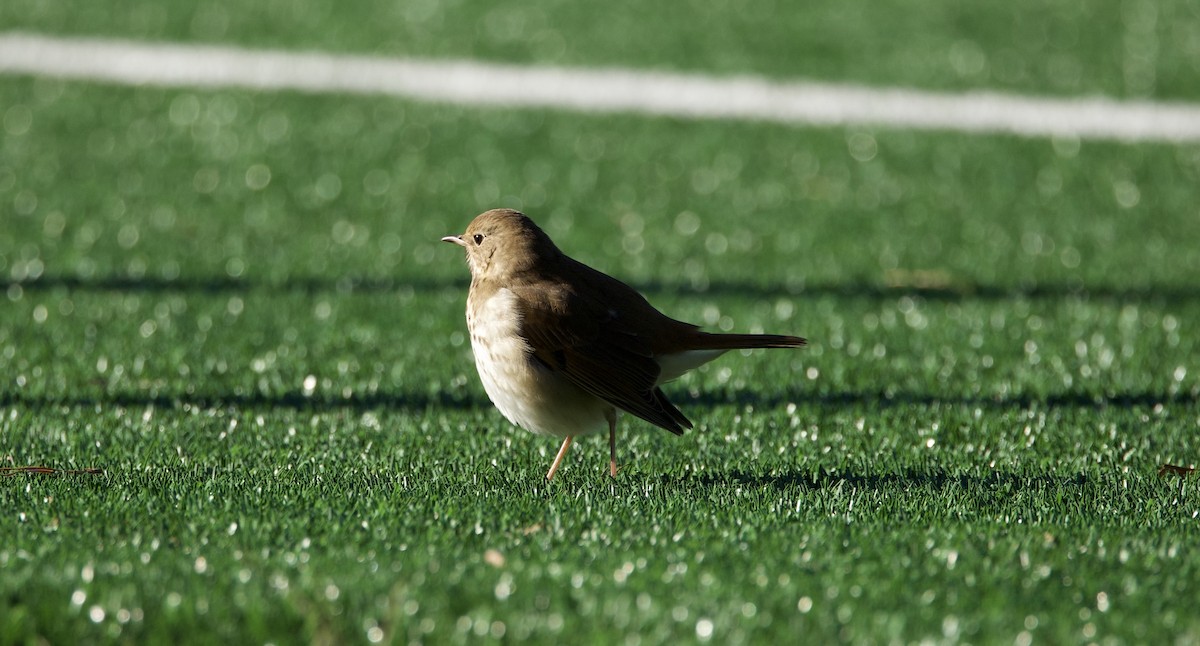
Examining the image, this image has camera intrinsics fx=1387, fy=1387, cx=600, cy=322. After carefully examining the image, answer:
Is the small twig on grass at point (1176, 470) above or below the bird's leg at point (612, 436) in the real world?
below

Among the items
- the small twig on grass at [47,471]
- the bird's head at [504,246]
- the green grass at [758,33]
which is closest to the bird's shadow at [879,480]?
the bird's head at [504,246]

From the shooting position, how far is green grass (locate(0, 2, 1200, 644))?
3.70m

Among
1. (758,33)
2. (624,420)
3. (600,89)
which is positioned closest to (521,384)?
(624,420)

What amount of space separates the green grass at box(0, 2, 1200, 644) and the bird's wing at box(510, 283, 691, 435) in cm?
32

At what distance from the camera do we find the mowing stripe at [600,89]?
1176cm

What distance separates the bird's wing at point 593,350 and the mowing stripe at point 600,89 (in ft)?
23.8

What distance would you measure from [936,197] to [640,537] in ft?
20.8

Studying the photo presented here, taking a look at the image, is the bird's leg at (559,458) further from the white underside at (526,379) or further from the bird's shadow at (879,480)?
the bird's shadow at (879,480)

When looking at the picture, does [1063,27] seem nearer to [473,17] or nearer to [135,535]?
[473,17]

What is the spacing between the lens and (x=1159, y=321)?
7219 mm

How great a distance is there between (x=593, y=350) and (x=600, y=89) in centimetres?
821

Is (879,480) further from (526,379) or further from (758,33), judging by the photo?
(758,33)

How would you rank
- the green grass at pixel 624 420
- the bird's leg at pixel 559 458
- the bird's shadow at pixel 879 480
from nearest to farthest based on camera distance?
the green grass at pixel 624 420, the bird's shadow at pixel 879 480, the bird's leg at pixel 559 458

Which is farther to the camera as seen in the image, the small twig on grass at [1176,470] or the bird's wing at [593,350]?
the small twig on grass at [1176,470]
